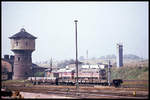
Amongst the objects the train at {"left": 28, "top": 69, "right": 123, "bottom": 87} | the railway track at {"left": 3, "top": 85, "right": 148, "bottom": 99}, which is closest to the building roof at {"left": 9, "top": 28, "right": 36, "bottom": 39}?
the train at {"left": 28, "top": 69, "right": 123, "bottom": 87}

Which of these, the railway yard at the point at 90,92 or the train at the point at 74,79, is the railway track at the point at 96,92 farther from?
the train at the point at 74,79

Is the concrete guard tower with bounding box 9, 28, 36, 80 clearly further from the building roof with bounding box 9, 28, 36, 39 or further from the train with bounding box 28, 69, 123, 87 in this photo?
the train with bounding box 28, 69, 123, 87

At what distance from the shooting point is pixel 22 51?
5200cm

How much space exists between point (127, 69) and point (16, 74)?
25.4 meters

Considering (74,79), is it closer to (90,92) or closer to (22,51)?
(22,51)

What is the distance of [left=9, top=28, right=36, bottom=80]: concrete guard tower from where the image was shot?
51.5 metres

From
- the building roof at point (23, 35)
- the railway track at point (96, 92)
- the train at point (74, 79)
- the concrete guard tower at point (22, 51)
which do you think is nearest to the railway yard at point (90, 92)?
the railway track at point (96, 92)

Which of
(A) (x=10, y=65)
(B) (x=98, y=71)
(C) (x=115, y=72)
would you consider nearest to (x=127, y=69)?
(C) (x=115, y=72)

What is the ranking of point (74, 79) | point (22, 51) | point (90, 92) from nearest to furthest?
point (90, 92) < point (74, 79) < point (22, 51)

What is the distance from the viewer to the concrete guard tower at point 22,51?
51469 millimetres

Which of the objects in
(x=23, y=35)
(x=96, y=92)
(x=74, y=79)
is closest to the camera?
(x=96, y=92)

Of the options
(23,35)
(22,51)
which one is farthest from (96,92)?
(23,35)

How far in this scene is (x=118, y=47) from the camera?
66.8 metres

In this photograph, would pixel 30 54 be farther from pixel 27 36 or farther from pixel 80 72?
pixel 80 72
